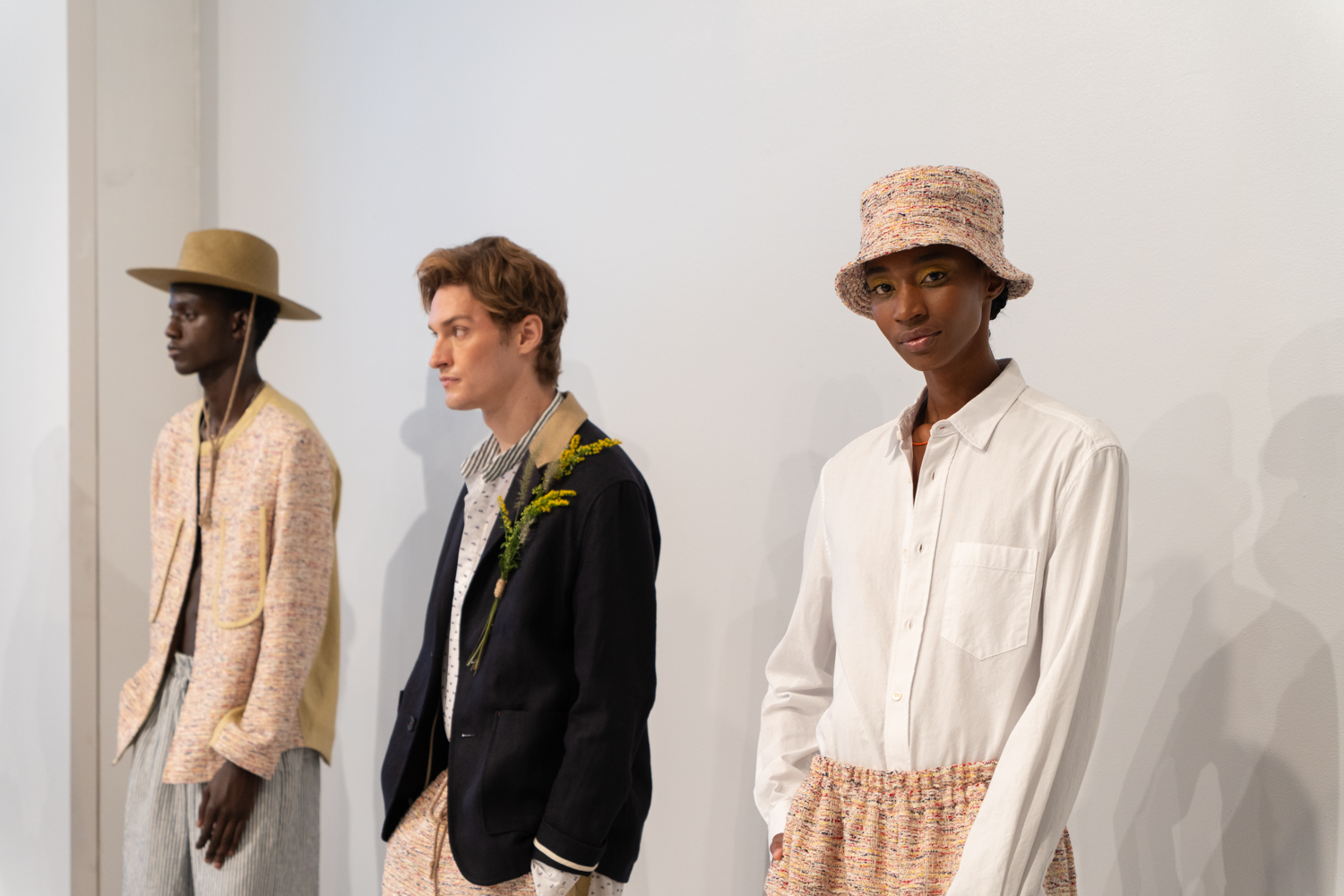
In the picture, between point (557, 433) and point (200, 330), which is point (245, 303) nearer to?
point (200, 330)

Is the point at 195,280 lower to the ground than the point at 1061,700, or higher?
higher

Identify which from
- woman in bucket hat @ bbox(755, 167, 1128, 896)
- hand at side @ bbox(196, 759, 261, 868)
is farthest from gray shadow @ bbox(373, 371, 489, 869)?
woman in bucket hat @ bbox(755, 167, 1128, 896)

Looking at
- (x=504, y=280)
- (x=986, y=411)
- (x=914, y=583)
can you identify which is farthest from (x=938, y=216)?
(x=504, y=280)

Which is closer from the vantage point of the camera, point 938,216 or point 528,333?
point 938,216

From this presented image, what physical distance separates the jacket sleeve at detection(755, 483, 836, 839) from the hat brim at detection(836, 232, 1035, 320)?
1.00ft

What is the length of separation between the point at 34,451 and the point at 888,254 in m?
3.23

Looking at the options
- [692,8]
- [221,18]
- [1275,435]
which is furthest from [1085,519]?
[221,18]

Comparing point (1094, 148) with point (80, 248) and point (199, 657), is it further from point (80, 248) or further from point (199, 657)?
point (80, 248)

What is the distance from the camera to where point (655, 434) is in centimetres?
275

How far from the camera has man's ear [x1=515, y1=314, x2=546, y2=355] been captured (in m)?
2.06

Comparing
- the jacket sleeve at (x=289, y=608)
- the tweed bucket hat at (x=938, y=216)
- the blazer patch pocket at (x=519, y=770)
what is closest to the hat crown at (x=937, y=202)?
the tweed bucket hat at (x=938, y=216)

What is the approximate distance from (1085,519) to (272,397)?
75.4 inches

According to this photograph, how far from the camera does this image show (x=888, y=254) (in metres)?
1.53

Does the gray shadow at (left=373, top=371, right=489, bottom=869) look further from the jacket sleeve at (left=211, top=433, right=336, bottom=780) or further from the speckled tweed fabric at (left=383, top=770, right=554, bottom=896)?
the speckled tweed fabric at (left=383, top=770, right=554, bottom=896)
